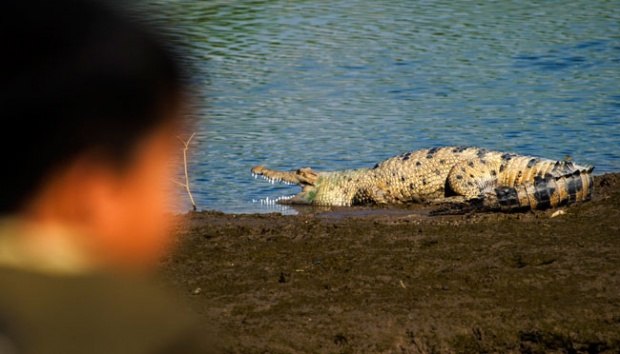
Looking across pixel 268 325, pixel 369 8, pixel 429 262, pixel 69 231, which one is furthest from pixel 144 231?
pixel 369 8

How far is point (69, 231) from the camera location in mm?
745

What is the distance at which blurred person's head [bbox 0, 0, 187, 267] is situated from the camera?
2.43 feet

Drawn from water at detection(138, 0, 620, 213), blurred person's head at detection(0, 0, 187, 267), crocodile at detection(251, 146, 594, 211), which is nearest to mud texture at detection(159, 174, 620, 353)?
crocodile at detection(251, 146, 594, 211)

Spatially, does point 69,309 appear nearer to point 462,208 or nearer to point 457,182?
point 462,208

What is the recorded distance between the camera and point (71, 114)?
0.75 m

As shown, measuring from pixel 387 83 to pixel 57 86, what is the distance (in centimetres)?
1747

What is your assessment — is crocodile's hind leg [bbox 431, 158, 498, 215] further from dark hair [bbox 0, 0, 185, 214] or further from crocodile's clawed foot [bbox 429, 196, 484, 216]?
dark hair [bbox 0, 0, 185, 214]

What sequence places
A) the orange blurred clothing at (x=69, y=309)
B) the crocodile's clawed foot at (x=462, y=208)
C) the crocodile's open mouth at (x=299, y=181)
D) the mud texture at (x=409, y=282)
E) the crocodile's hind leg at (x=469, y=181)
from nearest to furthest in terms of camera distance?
1. the orange blurred clothing at (x=69, y=309)
2. the mud texture at (x=409, y=282)
3. the crocodile's clawed foot at (x=462, y=208)
4. the crocodile's hind leg at (x=469, y=181)
5. the crocodile's open mouth at (x=299, y=181)

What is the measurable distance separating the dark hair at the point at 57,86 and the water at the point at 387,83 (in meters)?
9.34

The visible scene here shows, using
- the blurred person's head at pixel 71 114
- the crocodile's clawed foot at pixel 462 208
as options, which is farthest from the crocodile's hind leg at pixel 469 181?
the blurred person's head at pixel 71 114

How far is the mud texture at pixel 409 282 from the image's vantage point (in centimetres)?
610

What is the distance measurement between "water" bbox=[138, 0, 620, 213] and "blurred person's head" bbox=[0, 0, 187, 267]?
367 inches

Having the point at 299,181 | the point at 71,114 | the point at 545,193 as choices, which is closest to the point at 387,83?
the point at 299,181

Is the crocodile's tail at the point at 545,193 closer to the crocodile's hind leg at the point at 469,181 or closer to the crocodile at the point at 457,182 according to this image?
the crocodile at the point at 457,182
